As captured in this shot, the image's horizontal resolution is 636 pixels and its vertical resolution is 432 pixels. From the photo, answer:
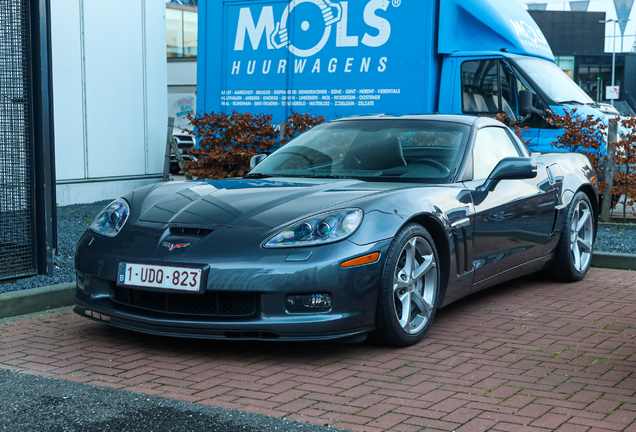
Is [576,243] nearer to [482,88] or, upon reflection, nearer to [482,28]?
[482,88]

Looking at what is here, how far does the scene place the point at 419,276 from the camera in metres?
4.32

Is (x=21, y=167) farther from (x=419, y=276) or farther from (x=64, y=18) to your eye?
(x=64, y=18)

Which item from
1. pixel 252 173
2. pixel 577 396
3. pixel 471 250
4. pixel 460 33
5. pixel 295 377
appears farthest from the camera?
pixel 460 33

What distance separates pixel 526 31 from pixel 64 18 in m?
6.22

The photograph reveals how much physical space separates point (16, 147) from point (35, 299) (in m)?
1.24

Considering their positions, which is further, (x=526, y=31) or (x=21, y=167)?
(x=526, y=31)

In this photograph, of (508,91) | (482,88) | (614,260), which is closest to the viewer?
(614,260)

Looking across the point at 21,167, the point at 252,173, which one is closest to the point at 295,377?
the point at 252,173

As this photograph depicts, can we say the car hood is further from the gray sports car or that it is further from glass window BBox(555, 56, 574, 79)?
glass window BBox(555, 56, 574, 79)

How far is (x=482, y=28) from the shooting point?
33.0 feet

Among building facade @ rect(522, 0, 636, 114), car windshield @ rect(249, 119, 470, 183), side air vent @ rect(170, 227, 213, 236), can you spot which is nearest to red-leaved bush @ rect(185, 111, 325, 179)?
car windshield @ rect(249, 119, 470, 183)

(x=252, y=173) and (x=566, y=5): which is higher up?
(x=566, y=5)

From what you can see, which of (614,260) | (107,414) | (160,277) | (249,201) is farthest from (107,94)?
(107,414)

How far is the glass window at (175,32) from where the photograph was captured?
1433 inches
